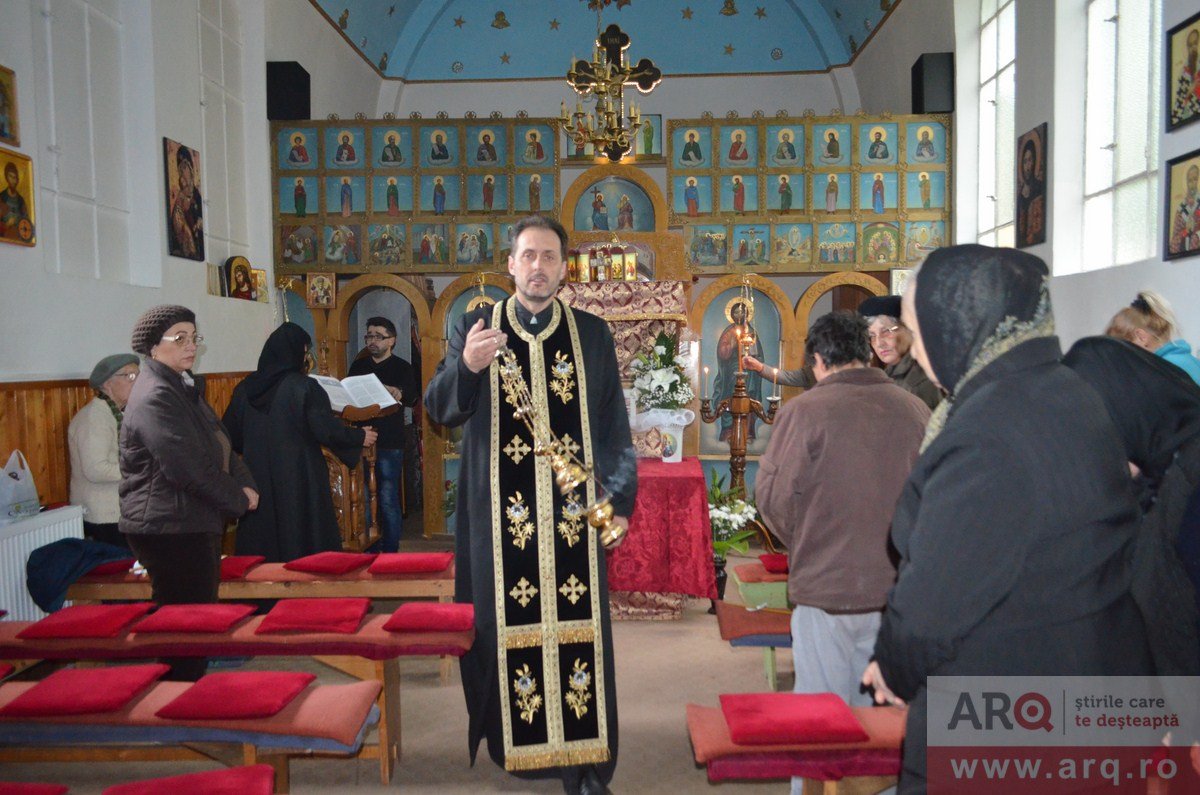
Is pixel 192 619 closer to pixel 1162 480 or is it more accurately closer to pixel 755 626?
pixel 755 626

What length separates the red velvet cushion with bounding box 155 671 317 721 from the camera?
2.68 metres

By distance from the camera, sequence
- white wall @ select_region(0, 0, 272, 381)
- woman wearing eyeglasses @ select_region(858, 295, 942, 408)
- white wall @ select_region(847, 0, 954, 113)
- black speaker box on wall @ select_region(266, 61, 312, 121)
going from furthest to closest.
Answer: white wall @ select_region(847, 0, 954, 113) < black speaker box on wall @ select_region(266, 61, 312, 121) < white wall @ select_region(0, 0, 272, 381) < woman wearing eyeglasses @ select_region(858, 295, 942, 408)

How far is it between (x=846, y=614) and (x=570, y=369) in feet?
4.22

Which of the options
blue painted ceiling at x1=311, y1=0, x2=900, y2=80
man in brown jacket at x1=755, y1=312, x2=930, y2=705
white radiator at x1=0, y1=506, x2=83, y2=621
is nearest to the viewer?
man in brown jacket at x1=755, y1=312, x2=930, y2=705

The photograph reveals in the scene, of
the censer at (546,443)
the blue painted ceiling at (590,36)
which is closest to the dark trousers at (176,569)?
the censer at (546,443)

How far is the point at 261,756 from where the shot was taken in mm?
3076

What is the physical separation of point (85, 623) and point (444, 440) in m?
5.12

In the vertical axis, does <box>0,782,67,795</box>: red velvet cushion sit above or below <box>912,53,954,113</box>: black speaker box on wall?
below

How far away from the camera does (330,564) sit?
14.5 feet

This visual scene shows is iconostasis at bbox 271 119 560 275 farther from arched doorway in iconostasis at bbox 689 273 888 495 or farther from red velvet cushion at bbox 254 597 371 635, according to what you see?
red velvet cushion at bbox 254 597 371 635

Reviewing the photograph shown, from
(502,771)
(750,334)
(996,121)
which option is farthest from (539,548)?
(996,121)

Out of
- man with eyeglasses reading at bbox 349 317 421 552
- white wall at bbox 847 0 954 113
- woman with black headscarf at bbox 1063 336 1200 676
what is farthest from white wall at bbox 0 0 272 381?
white wall at bbox 847 0 954 113

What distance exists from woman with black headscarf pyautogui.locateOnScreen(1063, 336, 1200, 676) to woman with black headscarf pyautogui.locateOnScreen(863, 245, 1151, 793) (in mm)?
601

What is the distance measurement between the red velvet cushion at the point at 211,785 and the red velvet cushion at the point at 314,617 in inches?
47.6
